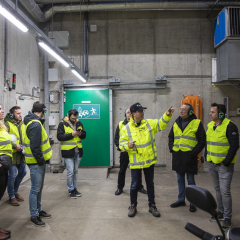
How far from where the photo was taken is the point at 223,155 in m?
2.96

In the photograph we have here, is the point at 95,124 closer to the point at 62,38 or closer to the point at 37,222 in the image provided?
the point at 62,38

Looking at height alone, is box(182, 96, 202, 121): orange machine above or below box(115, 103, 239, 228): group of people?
above

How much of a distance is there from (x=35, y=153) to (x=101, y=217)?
1.40m

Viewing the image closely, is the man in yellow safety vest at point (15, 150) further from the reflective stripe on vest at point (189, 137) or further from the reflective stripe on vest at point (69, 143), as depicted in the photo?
the reflective stripe on vest at point (189, 137)

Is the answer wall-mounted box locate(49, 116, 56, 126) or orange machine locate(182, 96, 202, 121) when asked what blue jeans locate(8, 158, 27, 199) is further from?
orange machine locate(182, 96, 202, 121)

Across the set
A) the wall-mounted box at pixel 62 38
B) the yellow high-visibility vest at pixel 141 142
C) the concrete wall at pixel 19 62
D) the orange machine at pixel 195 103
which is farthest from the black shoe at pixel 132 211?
the wall-mounted box at pixel 62 38

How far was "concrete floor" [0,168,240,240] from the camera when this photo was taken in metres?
2.80

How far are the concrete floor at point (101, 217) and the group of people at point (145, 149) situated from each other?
0.15 meters

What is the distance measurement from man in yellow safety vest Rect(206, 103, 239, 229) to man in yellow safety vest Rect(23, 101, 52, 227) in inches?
92.8

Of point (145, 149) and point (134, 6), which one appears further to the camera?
→ point (134, 6)

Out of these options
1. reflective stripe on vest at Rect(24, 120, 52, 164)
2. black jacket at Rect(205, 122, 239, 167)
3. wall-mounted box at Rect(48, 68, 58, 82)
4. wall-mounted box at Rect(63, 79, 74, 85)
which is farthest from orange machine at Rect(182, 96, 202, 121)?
reflective stripe on vest at Rect(24, 120, 52, 164)

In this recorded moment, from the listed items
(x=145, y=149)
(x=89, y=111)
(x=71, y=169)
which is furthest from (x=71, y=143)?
(x=89, y=111)

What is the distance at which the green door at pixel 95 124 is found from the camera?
20.3 ft

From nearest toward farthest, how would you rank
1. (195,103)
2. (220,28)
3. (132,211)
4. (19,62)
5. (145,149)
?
1. (145,149)
2. (132,211)
3. (19,62)
4. (220,28)
5. (195,103)
